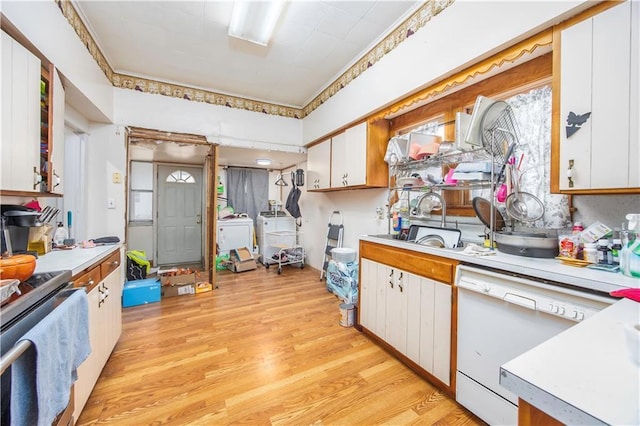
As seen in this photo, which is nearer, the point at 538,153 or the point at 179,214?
the point at 538,153

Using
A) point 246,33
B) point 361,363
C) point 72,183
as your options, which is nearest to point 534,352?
point 361,363

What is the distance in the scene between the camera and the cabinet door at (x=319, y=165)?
11.7ft

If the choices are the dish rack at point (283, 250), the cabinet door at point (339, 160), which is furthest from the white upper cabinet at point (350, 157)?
the dish rack at point (283, 250)

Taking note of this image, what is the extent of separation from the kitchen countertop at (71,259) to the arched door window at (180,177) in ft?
11.0

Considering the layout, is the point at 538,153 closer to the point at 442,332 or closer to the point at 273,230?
the point at 442,332

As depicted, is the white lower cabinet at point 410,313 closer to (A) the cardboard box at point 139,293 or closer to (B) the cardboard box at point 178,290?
A: (B) the cardboard box at point 178,290

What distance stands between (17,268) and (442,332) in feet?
6.96

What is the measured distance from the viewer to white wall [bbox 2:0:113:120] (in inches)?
55.6

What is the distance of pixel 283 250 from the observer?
14.7ft

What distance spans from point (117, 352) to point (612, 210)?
11.1 feet

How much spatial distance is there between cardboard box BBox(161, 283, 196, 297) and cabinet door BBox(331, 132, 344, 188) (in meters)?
2.28

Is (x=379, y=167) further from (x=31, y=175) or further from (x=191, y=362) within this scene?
(x=31, y=175)

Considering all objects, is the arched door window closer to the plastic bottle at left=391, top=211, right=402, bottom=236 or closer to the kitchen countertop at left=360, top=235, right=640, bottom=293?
the plastic bottle at left=391, top=211, right=402, bottom=236

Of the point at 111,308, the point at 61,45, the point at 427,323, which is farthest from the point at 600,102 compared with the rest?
the point at 61,45
